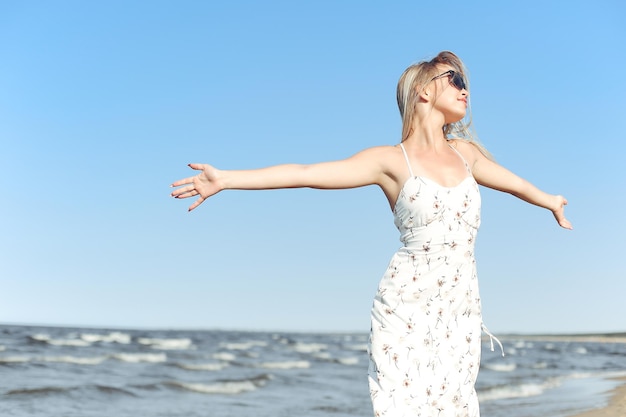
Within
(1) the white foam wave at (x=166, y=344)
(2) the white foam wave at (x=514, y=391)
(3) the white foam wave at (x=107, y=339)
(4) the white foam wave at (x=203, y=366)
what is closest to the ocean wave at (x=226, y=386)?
(4) the white foam wave at (x=203, y=366)

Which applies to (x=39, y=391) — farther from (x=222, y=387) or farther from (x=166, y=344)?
(x=166, y=344)

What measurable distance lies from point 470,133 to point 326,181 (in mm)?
957

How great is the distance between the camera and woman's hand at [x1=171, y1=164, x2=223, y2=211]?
337cm

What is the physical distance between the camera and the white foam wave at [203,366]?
1889 cm

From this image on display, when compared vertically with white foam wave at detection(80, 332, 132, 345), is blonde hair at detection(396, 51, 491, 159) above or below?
above

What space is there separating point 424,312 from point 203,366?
55.0 feet

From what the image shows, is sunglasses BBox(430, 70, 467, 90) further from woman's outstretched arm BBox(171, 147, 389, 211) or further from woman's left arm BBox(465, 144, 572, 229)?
woman's outstretched arm BBox(171, 147, 389, 211)

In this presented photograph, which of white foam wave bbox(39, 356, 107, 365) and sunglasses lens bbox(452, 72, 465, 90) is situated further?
white foam wave bbox(39, 356, 107, 365)

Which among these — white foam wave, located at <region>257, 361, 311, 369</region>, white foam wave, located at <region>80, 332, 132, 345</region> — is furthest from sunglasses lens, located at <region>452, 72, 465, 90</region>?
white foam wave, located at <region>80, 332, 132, 345</region>

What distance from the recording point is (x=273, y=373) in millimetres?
17609

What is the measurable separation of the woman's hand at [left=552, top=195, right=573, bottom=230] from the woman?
809mm

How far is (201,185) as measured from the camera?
11.1ft

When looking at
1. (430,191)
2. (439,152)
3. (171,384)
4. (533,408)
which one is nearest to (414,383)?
(430,191)

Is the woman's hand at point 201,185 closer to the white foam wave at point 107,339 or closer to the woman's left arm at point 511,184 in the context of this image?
the woman's left arm at point 511,184
